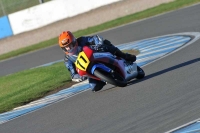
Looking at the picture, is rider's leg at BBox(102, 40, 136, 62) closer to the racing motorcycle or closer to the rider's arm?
the racing motorcycle

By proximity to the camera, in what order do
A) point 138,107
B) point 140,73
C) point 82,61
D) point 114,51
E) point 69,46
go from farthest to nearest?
point 140,73, point 114,51, point 69,46, point 82,61, point 138,107

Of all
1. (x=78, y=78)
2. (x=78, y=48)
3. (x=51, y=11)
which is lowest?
(x=51, y=11)

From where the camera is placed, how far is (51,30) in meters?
27.9

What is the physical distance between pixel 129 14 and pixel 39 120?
55.3 ft

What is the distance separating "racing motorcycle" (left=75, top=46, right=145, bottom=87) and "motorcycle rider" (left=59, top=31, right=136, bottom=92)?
0.13 m

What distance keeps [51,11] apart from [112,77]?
18.7m

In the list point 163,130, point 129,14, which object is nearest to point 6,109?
point 163,130

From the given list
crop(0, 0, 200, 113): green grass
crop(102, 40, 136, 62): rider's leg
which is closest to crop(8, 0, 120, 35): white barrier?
crop(0, 0, 200, 113): green grass

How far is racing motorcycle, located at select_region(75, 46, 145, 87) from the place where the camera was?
9977 mm

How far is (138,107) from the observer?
841cm

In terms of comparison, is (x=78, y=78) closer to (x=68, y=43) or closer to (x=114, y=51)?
(x=68, y=43)

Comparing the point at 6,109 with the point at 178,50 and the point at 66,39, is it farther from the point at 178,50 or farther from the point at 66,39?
the point at 178,50

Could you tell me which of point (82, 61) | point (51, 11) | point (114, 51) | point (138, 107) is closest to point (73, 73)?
point (82, 61)

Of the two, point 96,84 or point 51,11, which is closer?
point 96,84
